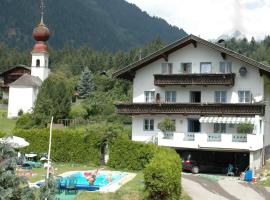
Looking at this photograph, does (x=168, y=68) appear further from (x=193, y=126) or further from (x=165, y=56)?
(x=193, y=126)

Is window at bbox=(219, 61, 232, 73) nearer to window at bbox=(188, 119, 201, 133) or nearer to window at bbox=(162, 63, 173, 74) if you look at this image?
window at bbox=(162, 63, 173, 74)

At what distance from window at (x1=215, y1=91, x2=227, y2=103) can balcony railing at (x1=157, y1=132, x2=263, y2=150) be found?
14.5 ft

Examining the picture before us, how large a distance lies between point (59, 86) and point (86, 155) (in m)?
26.6

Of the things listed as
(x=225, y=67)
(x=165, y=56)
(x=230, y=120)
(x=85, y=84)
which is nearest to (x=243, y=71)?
(x=225, y=67)

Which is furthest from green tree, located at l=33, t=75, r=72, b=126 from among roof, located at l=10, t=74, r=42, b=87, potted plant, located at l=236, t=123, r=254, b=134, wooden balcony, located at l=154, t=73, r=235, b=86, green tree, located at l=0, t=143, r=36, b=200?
green tree, located at l=0, t=143, r=36, b=200

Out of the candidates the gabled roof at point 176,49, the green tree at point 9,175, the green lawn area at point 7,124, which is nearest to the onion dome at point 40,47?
the green lawn area at point 7,124

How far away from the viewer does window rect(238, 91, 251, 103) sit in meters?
41.7

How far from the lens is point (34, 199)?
15.1 m

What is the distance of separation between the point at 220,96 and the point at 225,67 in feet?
8.37

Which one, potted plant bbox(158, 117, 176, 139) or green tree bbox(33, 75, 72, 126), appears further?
green tree bbox(33, 75, 72, 126)

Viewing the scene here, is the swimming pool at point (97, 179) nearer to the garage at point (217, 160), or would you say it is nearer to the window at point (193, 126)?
the garage at point (217, 160)

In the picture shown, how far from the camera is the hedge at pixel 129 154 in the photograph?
37.7m

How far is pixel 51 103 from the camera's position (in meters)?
60.7

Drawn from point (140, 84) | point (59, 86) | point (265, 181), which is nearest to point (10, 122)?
point (59, 86)
